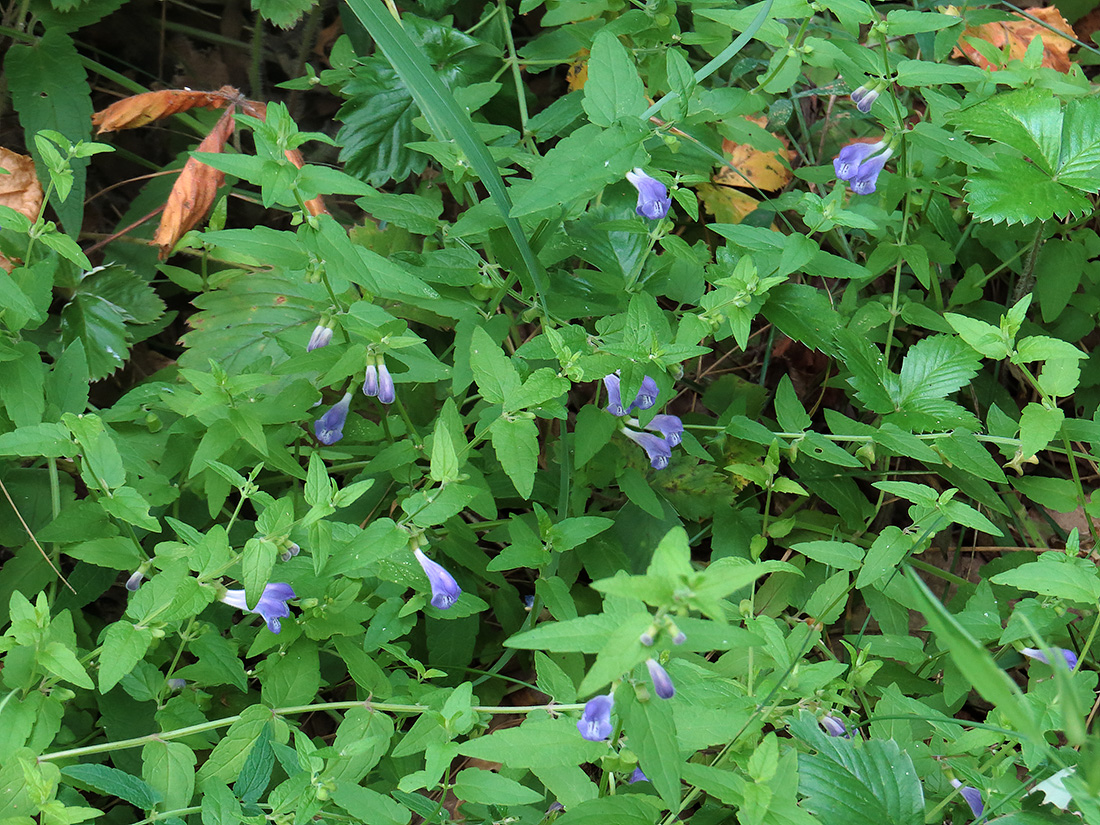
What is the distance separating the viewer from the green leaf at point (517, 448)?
1.62 meters

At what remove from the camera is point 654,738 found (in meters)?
1.24

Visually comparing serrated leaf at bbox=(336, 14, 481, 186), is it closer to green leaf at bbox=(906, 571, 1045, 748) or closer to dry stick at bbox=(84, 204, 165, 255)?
dry stick at bbox=(84, 204, 165, 255)

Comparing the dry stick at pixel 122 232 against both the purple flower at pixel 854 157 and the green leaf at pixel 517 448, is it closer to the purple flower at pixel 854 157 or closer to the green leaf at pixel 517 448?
the green leaf at pixel 517 448

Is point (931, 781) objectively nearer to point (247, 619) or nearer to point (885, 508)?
point (885, 508)

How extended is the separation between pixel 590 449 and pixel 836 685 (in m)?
0.67

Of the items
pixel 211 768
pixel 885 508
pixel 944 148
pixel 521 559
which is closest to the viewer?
pixel 211 768

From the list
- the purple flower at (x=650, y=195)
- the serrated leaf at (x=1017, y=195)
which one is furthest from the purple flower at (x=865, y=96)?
the purple flower at (x=650, y=195)

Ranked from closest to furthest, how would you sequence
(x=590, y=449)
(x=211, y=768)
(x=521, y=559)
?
(x=211, y=768) → (x=521, y=559) → (x=590, y=449)

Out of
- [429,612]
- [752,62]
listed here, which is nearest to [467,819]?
[429,612]

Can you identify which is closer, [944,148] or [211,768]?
[211,768]

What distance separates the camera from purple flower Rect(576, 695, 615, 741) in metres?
1.30

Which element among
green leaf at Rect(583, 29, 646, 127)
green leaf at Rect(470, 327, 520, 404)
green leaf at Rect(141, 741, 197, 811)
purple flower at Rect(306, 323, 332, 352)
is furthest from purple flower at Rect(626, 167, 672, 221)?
green leaf at Rect(141, 741, 197, 811)

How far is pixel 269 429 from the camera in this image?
2010 millimetres

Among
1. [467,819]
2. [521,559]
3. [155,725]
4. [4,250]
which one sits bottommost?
[467,819]
